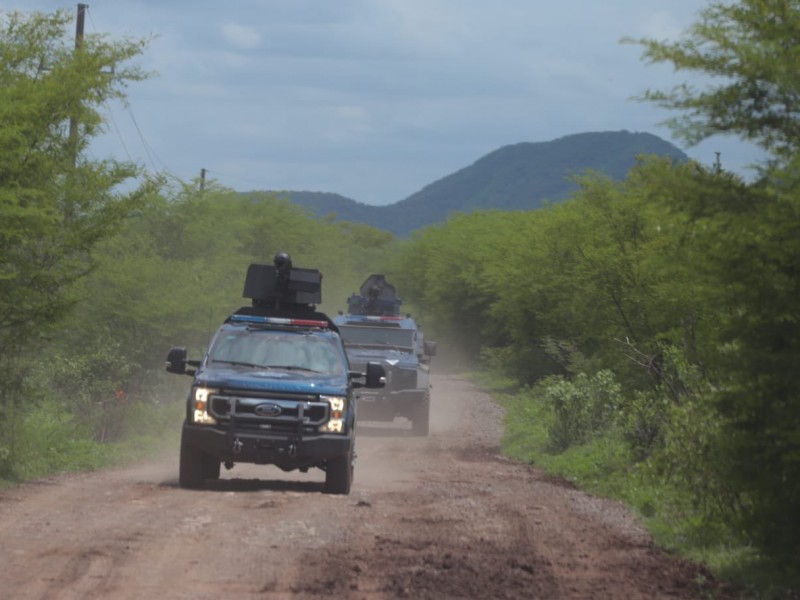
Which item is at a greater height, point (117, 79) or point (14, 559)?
point (117, 79)

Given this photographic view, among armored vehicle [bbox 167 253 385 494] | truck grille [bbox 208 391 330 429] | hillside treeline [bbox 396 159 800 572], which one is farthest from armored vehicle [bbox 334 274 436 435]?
truck grille [bbox 208 391 330 429]

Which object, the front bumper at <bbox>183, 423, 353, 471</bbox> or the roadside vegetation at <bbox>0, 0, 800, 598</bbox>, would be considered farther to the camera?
the front bumper at <bbox>183, 423, 353, 471</bbox>

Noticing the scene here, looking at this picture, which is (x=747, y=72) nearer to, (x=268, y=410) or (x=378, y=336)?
(x=268, y=410)

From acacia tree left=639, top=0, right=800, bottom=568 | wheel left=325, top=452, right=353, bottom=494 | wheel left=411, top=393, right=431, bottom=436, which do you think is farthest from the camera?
wheel left=411, top=393, right=431, bottom=436

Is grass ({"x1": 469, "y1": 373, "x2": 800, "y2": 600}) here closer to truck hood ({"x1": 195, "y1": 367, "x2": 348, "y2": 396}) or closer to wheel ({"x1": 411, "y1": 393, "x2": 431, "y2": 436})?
wheel ({"x1": 411, "y1": 393, "x2": 431, "y2": 436})

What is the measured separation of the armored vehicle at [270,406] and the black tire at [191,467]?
0.04 ft

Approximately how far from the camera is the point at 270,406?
14.7 meters

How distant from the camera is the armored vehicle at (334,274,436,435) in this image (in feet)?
86.3

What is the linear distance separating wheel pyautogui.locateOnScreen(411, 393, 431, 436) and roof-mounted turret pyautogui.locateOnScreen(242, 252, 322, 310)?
335 inches

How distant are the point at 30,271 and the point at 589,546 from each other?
8.72 metres

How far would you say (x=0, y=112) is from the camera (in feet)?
49.1

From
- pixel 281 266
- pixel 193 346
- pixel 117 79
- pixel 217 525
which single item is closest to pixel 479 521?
pixel 217 525

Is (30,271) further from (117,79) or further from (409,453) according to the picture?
(409,453)

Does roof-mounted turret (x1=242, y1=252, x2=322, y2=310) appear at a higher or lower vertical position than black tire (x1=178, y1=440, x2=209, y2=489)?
higher
